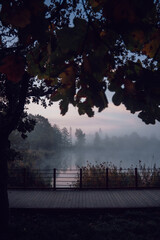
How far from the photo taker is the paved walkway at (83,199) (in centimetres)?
976

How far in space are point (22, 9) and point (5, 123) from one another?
6809mm

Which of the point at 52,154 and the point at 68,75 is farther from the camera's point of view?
the point at 52,154

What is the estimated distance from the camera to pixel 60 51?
1.57 metres

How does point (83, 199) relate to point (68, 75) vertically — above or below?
below

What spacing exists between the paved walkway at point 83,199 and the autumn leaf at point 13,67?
904 cm
